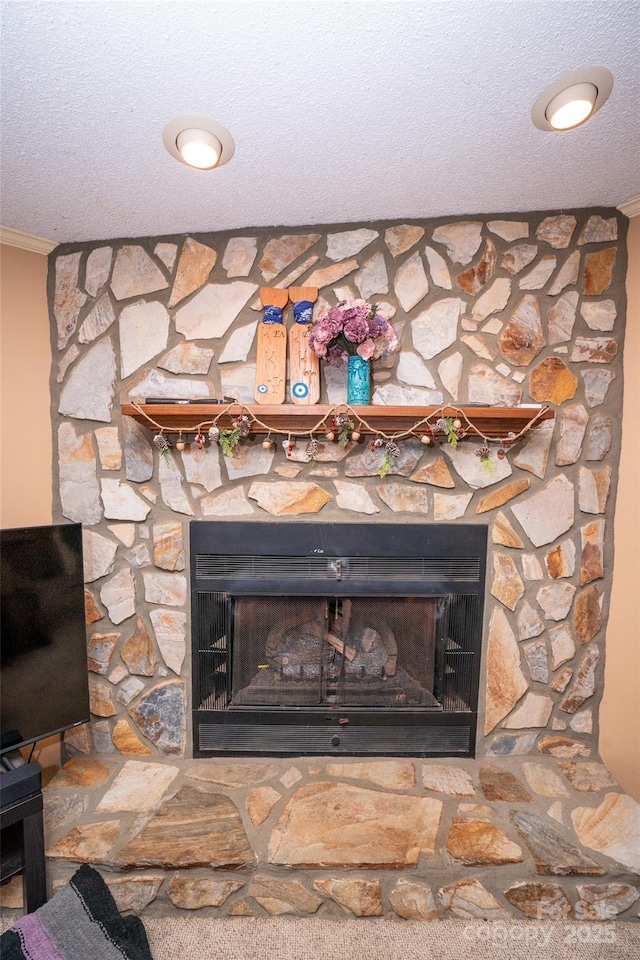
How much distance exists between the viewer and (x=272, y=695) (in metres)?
1.83

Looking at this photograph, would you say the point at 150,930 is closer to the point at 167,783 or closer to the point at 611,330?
the point at 167,783

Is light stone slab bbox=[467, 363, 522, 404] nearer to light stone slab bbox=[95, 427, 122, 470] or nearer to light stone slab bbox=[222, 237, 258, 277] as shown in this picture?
light stone slab bbox=[222, 237, 258, 277]

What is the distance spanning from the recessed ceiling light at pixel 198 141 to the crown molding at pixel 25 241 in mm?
771

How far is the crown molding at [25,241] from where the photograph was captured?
170cm

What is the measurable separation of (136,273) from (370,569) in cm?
143

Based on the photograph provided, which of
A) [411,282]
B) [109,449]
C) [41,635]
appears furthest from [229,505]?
[411,282]

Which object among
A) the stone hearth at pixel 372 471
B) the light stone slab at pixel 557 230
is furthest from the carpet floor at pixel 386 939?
the light stone slab at pixel 557 230

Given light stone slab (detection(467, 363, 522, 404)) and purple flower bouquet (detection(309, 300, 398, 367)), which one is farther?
light stone slab (detection(467, 363, 522, 404))

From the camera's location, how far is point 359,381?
162cm

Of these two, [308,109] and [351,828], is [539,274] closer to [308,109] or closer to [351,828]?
[308,109]

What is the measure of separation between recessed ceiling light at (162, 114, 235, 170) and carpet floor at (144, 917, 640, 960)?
7.18 feet

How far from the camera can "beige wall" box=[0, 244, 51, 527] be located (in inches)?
67.7

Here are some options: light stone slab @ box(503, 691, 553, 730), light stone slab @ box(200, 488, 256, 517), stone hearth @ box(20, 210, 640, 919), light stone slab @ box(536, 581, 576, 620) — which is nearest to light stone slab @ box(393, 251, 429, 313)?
stone hearth @ box(20, 210, 640, 919)

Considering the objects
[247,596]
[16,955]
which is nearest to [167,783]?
[16,955]
